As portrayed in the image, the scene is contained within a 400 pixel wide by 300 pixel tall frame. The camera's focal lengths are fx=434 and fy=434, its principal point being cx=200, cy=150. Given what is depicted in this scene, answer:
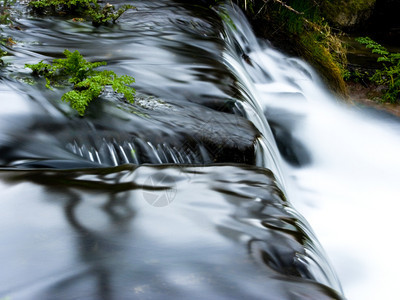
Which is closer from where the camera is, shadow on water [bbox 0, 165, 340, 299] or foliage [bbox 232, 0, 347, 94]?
shadow on water [bbox 0, 165, 340, 299]

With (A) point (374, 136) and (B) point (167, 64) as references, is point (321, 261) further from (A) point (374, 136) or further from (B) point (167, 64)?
(A) point (374, 136)

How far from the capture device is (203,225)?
215cm

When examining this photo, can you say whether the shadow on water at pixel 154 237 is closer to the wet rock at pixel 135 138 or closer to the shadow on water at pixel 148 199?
the shadow on water at pixel 148 199

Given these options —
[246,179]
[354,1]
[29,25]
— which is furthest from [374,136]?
[354,1]

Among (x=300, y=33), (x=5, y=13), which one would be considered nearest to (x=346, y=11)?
(x=300, y=33)

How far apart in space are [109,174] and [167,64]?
2.21 meters

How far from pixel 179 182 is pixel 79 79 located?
5.06 ft

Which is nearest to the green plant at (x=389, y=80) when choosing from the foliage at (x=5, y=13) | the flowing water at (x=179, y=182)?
the flowing water at (x=179, y=182)

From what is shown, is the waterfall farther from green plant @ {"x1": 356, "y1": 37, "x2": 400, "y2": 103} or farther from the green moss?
the green moss

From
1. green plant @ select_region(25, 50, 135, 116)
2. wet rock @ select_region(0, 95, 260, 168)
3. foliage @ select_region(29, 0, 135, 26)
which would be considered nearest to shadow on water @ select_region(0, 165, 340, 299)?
wet rock @ select_region(0, 95, 260, 168)

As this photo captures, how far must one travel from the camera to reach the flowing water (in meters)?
1.72

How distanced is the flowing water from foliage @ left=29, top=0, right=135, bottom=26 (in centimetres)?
23

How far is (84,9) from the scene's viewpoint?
6176 millimetres

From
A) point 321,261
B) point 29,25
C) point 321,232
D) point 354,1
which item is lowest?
point 321,232
